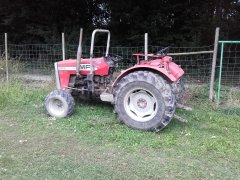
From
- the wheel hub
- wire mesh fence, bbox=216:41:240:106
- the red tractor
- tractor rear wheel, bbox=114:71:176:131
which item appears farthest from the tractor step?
wire mesh fence, bbox=216:41:240:106

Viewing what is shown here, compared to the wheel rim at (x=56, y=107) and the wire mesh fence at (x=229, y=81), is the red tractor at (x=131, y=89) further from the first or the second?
the wire mesh fence at (x=229, y=81)

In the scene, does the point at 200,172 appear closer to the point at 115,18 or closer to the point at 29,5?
the point at 115,18

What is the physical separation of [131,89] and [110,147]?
112 centimetres

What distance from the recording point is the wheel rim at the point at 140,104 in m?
5.36

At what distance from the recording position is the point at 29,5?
1415 cm

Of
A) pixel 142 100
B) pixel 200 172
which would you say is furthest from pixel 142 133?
pixel 200 172

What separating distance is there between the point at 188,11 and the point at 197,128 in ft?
27.9

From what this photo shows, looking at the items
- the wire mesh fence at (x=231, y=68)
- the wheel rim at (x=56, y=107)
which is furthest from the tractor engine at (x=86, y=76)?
the wire mesh fence at (x=231, y=68)

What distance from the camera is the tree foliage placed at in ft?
42.3

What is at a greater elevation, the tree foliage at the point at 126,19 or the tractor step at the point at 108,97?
the tree foliage at the point at 126,19

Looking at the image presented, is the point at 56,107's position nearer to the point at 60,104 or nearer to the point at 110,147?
the point at 60,104

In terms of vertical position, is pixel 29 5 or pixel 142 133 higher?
pixel 29 5

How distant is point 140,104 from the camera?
542 cm

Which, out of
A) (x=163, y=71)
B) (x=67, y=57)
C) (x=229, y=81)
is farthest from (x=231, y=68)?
(x=163, y=71)
